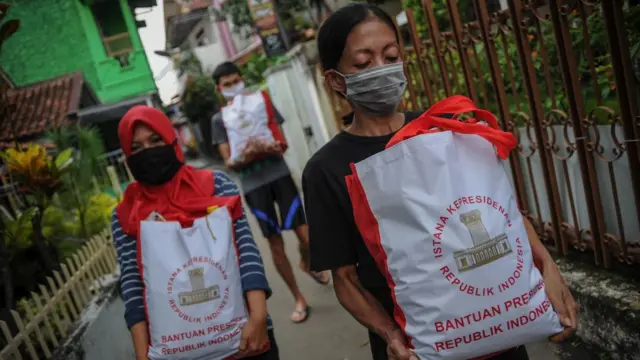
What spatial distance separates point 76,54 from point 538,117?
14.5 metres

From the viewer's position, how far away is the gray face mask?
150 cm

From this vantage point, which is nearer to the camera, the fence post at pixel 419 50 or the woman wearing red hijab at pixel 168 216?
the woman wearing red hijab at pixel 168 216

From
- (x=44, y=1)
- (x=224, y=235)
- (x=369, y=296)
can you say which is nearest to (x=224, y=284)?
(x=224, y=235)

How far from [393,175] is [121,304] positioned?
385 cm

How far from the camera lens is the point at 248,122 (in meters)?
4.05

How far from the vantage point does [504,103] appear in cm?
291

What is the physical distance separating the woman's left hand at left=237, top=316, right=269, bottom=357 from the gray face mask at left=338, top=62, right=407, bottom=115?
0.88 m

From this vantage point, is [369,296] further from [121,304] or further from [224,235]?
[121,304]

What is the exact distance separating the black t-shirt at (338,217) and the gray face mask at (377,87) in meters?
0.10

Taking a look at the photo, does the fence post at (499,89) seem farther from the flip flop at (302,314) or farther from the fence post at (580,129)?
the flip flop at (302,314)

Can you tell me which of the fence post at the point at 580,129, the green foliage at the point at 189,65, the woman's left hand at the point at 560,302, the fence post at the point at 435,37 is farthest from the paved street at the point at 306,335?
the green foliage at the point at 189,65

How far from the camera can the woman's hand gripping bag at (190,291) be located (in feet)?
5.88

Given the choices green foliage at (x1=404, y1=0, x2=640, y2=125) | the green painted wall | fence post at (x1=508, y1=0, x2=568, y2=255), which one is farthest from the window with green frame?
fence post at (x1=508, y1=0, x2=568, y2=255)

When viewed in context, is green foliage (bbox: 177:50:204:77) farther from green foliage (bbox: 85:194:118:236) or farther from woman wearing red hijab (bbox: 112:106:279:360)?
woman wearing red hijab (bbox: 112:106:279:360)
